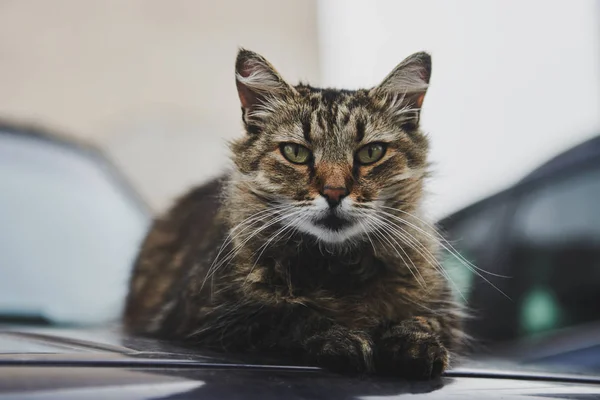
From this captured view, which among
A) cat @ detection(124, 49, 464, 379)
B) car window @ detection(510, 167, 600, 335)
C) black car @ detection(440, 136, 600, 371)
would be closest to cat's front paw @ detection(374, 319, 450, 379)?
cat @ detection(124, 49, 464, 379)

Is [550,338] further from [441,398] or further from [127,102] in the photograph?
Result: [127,102]

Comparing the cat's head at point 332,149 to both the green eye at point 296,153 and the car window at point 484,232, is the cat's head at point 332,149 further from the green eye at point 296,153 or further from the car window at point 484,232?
the car window at point 484,232

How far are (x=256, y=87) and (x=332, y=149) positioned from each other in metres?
0.17

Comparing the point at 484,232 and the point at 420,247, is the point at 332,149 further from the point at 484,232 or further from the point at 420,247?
the point at 484,232

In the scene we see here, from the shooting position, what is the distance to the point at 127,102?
2.65m

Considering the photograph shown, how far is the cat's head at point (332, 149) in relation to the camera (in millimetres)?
923

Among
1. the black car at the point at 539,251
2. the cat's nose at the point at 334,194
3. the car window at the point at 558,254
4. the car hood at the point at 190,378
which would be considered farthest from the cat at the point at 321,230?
the car window at the point at 558,254

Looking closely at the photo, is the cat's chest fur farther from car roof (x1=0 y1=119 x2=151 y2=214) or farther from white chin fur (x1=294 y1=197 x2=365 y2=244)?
car roof (x1=0 y1=119 x2=151 y2=214)

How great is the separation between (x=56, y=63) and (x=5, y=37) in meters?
0.23

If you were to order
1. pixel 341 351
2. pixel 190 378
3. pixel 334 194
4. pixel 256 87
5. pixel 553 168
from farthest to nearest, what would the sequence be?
1. pixel 553 168
2. pixel 256 87
3. pixel 334 194
4. pixel 341 351
5. pixel 190 378

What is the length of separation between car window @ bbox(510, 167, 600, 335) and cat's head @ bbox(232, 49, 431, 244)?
0.69m

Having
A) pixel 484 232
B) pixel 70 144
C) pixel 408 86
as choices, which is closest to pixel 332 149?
pixel 408 86

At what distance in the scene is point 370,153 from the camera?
98 cm

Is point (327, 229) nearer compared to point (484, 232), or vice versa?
point (327, 229)
